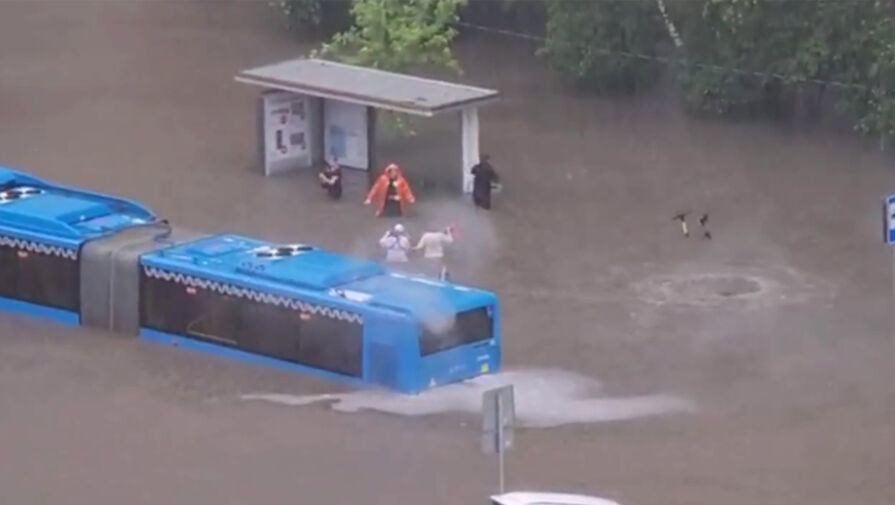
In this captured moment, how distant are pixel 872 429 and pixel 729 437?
150 centimetres

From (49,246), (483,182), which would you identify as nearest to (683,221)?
(483,182)

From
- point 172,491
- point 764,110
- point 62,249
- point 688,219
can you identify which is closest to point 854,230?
point 688,219

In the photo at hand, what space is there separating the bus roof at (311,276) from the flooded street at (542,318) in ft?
3.28

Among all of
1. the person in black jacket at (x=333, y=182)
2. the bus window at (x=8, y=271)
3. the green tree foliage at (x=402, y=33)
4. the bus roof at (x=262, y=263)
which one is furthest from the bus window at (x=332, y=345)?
the green tree foliage at (x=402, y=33)

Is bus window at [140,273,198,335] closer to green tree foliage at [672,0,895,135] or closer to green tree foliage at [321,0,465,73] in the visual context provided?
green tree foliage at [321,0,465,73]

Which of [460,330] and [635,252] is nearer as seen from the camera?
[460,330]

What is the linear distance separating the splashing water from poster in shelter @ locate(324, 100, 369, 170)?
38.2 ft

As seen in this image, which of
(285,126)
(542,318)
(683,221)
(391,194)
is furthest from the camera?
(285,126)

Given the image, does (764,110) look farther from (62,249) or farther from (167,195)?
(62,249)

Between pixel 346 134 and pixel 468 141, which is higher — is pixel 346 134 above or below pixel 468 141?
below

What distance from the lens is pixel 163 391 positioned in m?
28.3

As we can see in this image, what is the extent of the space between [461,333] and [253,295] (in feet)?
8.18

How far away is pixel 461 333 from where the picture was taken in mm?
28297

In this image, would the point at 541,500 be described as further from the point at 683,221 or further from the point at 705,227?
the point at 705,227
